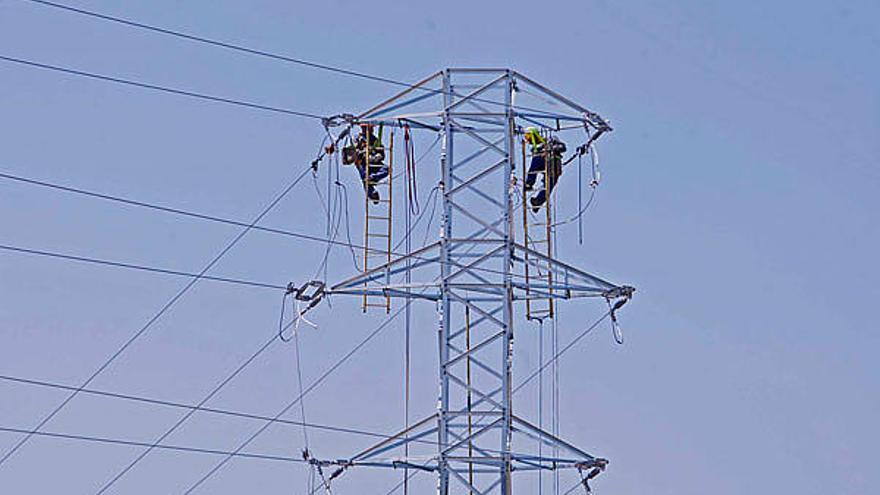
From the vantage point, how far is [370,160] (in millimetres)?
44406

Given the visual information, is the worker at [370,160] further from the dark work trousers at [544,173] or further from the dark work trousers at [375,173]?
the dark work trousers at [544,173]

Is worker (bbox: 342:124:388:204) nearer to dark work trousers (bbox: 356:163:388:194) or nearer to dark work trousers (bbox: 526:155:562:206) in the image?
dark work trousers (bbox: 356:163:388:194)

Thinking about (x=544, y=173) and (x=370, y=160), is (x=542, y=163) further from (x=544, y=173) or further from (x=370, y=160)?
(x=370, y=160)

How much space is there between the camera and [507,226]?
141 ft

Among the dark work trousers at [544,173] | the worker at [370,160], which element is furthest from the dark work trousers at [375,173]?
the dark work trousers at [544,173]

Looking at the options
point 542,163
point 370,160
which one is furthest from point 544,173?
point 370,160

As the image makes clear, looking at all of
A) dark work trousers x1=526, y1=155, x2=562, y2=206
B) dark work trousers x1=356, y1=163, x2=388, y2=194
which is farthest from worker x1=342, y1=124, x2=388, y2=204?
dark work trousers x1=526, y1=155, x2=562, y2=206

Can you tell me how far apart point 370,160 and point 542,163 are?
3208 millimetres

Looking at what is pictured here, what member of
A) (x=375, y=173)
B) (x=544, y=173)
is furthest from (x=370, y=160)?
(x=544, y=173)

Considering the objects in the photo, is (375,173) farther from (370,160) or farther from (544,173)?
(544,173)

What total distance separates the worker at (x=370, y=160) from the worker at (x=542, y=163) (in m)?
2.73

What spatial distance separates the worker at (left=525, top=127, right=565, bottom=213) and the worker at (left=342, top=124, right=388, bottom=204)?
2.73m

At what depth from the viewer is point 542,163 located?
4447cm

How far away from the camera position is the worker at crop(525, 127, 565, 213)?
44.4 metres
